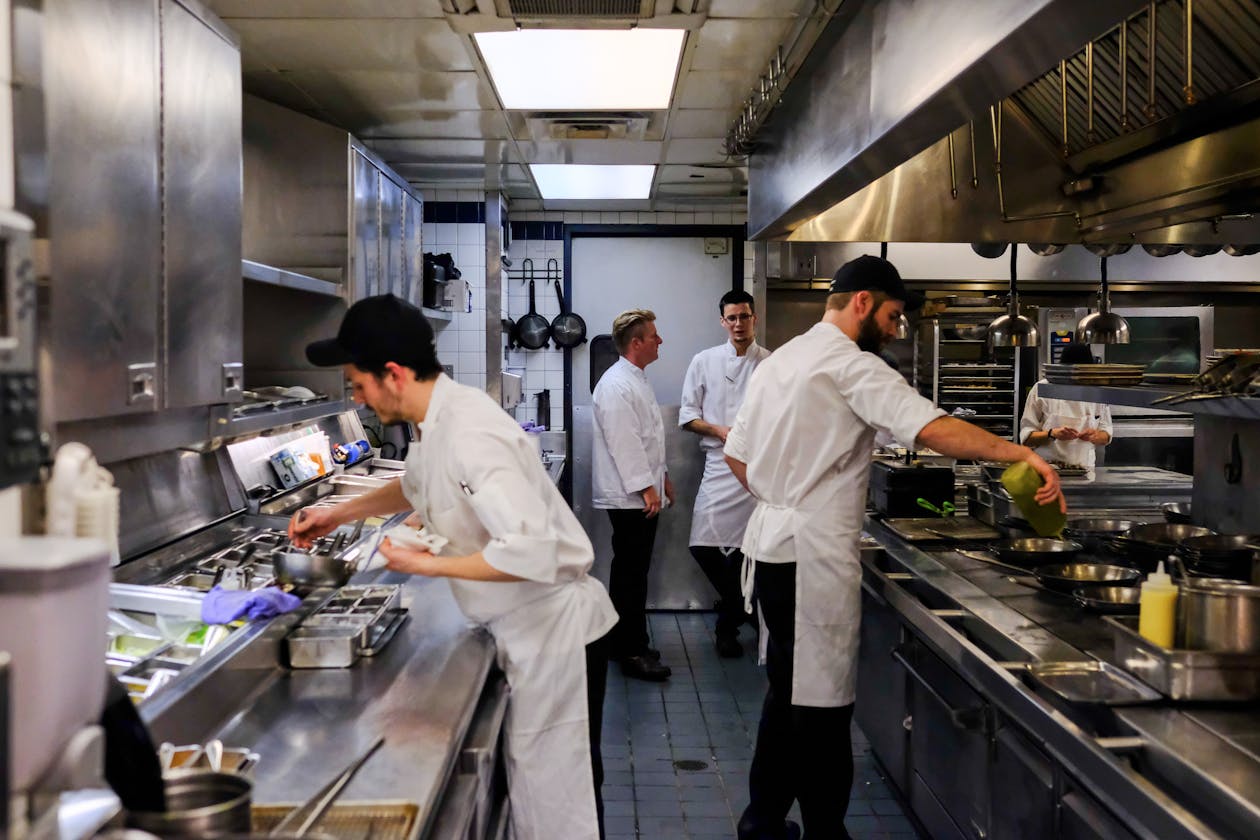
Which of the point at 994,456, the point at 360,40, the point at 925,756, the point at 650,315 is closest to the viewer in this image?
the point at 994,456

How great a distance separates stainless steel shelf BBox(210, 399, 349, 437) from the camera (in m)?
2.99

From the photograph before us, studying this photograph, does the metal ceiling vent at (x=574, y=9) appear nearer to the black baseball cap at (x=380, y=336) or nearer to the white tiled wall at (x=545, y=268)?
the black baseball cap at (x=380, y=336)

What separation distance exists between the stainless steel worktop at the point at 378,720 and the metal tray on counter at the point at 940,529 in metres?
1.88

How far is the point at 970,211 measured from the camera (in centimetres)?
478

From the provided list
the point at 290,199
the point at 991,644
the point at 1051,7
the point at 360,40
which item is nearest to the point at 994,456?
the point at 991,644

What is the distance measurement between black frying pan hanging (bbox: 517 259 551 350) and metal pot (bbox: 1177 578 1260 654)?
620cm

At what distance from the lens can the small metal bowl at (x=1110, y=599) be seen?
8.68ft

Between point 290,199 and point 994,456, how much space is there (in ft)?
10.7

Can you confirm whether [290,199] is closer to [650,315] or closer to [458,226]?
[650,315]

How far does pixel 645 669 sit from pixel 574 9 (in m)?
3.05

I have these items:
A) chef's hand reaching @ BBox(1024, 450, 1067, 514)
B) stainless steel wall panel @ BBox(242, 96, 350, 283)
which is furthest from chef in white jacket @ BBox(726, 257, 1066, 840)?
stainless steel wall panel @ BBox(242, 96, 350, 283)

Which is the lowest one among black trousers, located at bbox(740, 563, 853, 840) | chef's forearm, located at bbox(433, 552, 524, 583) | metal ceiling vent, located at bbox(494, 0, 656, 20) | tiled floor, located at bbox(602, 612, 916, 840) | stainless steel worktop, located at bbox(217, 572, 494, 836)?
tiled floor, located at bbox(602, 612, 916, 840)

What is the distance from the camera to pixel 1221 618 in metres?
2.06

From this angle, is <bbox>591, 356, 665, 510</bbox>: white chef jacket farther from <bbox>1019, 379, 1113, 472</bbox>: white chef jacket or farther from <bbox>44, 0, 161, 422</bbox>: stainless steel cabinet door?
<bbox>44, 0, 161, 422</bbox>: stainless steel cabinet door
